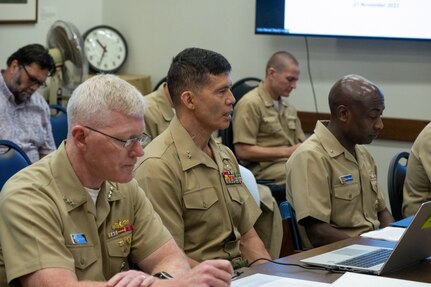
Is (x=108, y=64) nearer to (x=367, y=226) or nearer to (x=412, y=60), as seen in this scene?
(x=412, y=60)

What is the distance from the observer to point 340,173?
3.58 m

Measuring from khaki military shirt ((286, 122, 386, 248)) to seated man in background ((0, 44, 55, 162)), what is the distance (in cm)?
205

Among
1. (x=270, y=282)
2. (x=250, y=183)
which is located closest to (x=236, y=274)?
(x=270, y=282)

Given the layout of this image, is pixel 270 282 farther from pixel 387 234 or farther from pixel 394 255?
pixel 387 234

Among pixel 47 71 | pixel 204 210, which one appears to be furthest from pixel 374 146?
pixel 204 210

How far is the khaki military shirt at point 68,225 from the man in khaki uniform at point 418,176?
1843 mm

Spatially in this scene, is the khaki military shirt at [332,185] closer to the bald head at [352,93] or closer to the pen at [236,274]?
the bald head at [352,93]

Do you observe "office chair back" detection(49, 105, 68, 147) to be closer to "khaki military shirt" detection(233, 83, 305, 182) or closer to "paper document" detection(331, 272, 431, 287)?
"khaki military shirt" detection(233, 83, 305, 182)

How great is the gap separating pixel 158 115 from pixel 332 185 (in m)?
1.77

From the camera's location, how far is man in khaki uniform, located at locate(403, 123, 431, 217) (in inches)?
158

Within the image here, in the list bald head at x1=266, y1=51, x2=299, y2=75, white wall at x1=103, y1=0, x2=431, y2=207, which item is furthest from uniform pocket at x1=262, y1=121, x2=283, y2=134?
white wall at x1=103, y1=0, x2=431, y2=207

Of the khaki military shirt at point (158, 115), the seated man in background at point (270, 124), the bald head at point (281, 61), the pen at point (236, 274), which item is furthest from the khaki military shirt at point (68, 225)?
the bald head at point (281, 61)

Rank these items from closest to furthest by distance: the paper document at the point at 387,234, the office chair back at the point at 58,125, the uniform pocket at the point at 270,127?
1. the paper document at the point at 387,234
2. the office chair back at the point at 58,125
3. the uniform pocket at the point at 270,127

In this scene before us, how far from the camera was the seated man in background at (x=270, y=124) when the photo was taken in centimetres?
567
